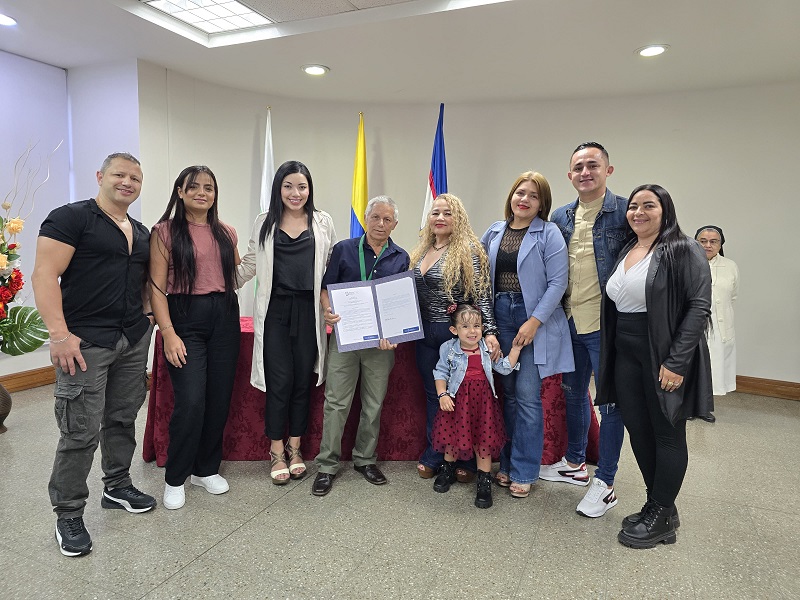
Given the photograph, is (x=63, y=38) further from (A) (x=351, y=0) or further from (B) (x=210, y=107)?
(A) (x=351, y=0)

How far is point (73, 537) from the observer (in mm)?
2131

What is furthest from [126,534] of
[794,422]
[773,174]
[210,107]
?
[773,174]

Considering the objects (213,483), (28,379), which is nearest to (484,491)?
(213,483)

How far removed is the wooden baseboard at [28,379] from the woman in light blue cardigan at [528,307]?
12.5 feet

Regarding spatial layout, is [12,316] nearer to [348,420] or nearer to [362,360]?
[348,420]

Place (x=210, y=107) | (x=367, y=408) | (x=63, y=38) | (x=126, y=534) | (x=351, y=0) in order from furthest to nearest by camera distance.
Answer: (x=210, y=107) < (x=63, y=38) < (x=351, y=0) < (x=367, y=408) < (x=126, y=534)

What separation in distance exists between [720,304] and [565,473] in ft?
8.07

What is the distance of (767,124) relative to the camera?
4.75 meters

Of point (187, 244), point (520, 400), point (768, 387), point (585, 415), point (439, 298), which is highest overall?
point (187, 244)

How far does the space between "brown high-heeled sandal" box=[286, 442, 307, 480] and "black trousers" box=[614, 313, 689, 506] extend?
65.7 inches

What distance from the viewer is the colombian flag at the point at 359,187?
18.0 ft

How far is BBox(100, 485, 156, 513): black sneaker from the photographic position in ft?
8.08

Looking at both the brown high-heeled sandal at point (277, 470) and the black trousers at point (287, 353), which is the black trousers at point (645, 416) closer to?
the black trousers at point (287, 353)

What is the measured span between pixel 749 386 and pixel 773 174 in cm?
198
